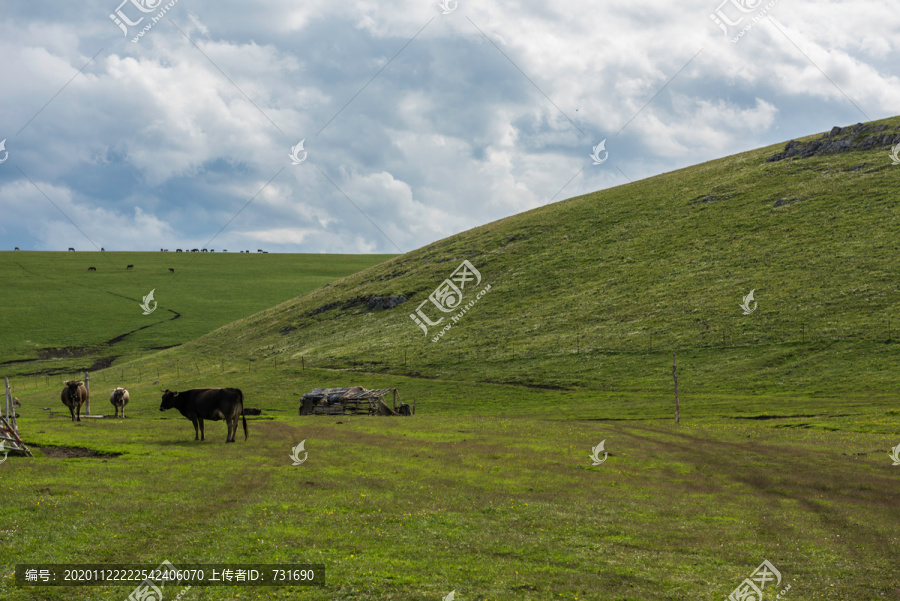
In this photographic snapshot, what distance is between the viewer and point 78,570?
46.4ft

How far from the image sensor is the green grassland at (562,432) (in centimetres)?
1623

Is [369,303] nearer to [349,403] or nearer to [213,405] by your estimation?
[349,403]

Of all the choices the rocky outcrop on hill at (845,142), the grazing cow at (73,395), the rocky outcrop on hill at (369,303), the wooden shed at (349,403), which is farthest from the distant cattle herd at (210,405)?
the rocky outcrop on hill at (845,142)

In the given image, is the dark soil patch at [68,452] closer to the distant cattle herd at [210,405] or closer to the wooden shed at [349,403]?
the distant cattle herd at [210,405]

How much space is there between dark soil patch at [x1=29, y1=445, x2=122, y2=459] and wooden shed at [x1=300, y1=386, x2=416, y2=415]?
33.2 meters

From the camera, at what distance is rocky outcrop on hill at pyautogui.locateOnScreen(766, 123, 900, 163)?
129750 millimetres

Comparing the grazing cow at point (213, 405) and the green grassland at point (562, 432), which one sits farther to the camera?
the grazing cow at point (213, 405)

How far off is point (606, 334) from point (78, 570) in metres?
78.4

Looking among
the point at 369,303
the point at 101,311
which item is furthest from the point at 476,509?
the point at 101,311

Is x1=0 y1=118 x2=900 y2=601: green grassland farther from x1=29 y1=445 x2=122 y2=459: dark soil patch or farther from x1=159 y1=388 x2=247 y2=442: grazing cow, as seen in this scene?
x1=159 y1=388 x2=247 y2=442: grazing cow

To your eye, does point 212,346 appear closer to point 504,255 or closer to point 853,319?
point 504,255

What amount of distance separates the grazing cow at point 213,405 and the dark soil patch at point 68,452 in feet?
19.6

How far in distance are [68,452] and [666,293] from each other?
84.1m

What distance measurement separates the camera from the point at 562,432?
45.1 metres
